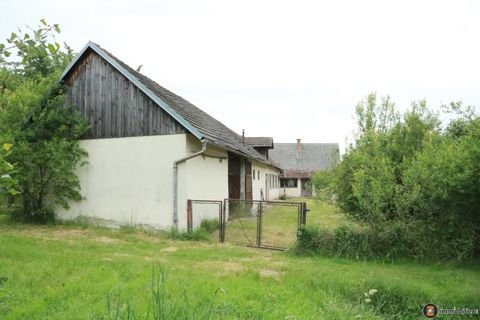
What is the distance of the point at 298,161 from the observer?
40.8 m

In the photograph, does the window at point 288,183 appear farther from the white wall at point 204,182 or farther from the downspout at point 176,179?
the downspout at point 176,179

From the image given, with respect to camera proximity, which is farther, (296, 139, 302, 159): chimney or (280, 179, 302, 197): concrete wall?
(296, 139, 302, 159): chimney

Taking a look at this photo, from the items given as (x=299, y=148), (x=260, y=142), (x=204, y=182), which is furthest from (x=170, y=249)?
(x=299, y=148)

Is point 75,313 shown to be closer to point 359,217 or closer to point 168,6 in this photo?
point 359,217

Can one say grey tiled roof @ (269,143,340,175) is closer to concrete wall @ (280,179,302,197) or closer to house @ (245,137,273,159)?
concrete wall @ (280,179,302,197)

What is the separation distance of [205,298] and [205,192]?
6.80m

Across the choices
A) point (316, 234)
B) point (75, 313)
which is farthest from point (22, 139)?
point (316, 234)

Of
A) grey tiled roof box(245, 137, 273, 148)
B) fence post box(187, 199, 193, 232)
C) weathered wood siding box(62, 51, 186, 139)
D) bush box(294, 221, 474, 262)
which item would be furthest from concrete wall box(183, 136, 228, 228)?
grey tiled roof box(245, 137, 273, 148)

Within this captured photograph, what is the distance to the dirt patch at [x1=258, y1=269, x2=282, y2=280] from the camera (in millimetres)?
5914

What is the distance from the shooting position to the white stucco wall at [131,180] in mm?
10125

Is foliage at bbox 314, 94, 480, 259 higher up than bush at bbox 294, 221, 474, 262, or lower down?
higher up

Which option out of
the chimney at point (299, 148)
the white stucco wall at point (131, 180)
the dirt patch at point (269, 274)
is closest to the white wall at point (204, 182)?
the white stucco wall at point (131, 180)

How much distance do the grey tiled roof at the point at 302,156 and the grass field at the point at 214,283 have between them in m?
31.8

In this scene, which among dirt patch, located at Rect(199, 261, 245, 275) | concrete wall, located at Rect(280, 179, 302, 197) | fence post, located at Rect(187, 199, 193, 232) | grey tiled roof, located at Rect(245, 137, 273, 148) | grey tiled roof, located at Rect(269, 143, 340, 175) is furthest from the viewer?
grey tiled roof, located at Rect(269, 143, 340, 175)
